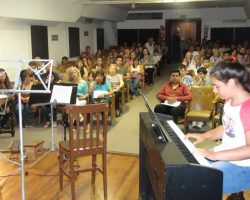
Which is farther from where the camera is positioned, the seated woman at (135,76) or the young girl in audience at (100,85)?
the seated woman at (135,76)

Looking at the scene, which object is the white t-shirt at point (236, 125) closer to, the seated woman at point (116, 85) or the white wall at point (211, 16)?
the seated woman at point (116, 85)

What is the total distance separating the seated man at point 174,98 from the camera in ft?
17.8

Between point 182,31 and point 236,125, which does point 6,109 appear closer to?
point 236,125

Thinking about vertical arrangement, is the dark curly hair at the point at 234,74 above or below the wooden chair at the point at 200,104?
above

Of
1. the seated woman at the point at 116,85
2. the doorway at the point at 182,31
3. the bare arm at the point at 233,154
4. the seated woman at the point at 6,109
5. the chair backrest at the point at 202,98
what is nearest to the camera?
the bare arm at the point at 233,154

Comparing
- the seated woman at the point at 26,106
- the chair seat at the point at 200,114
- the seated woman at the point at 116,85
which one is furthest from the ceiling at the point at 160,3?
the chair seat at the point at 200,114

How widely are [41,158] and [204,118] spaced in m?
2.38

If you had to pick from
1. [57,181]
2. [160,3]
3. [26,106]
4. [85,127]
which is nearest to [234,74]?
[85,127]

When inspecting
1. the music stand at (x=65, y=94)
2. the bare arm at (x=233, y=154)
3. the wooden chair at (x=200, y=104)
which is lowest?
the wooden chair at (x=200, y=104)

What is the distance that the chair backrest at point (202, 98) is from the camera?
17.6 ft

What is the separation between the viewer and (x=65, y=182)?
3629 millimetres

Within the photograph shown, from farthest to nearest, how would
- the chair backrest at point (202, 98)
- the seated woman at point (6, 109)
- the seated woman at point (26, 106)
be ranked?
the seated woman at point (26, 106) < the seated woman at point (6, 109) < the chair backrest at point (202, 98)

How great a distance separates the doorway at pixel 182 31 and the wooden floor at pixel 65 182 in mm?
11967

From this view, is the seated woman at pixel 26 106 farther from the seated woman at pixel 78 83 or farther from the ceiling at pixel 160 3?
the ceiling at pixel 160 3
